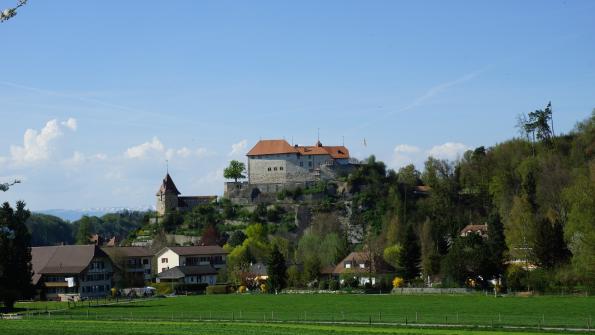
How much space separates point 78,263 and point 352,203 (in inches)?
2195

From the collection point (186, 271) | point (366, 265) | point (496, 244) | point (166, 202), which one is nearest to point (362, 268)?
point (366, 265)

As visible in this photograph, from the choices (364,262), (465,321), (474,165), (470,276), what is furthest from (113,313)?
(474,165)

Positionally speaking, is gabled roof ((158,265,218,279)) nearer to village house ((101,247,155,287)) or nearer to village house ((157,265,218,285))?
village house ((157,265,218,285))

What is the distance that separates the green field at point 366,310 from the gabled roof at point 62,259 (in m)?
17.4

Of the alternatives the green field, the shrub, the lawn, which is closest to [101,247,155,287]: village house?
the green field

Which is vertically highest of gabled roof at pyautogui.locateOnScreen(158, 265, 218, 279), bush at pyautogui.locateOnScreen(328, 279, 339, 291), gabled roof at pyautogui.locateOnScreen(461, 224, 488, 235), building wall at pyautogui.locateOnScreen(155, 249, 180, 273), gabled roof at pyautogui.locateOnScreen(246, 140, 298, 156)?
gabled roof at pyautogui.locateOnScreen(246, 140, 298, 156)

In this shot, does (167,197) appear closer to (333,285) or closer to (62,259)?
Result: (62,259)

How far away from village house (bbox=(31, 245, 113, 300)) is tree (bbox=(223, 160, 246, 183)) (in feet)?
192

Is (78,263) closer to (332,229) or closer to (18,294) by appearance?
(18,294)

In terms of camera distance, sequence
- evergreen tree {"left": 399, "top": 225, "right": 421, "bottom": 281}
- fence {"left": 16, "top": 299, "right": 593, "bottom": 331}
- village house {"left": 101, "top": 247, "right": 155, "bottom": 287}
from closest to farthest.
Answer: fence {"left": 16, "top": 299, "right": 593, "bottom": 331} < evergreen tree {"left": 399, "top": 225, "right": 421, "bottom": 281} < village house {"left": 101, "top": 247, "right": 155, "bottom": 287}

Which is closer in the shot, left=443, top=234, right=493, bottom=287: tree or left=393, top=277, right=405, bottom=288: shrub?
left=443, top=234, right=493, bottom=287: tree

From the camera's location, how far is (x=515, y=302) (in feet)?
204

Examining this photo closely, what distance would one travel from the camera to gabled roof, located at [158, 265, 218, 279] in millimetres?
101812

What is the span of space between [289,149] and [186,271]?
165 ft
